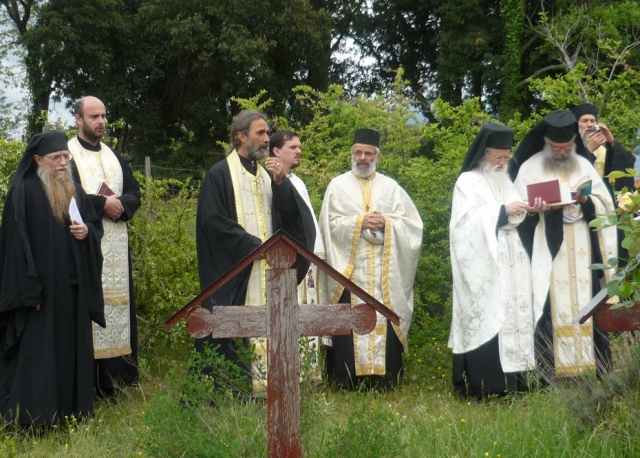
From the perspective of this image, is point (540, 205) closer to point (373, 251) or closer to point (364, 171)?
point (373, 251)

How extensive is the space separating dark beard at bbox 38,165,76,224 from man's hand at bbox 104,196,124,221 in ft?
2.14

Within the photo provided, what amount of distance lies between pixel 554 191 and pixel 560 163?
71 centimetres

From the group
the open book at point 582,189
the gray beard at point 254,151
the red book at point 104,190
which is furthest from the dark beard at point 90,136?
the open book at point 582,189

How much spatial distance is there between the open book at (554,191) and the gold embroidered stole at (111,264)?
3411mm

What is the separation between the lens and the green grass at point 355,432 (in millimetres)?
4559

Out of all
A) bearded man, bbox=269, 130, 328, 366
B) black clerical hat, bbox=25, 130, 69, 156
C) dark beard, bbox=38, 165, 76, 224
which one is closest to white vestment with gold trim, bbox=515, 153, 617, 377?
bearded man, bbox=269, 130, 328, 366

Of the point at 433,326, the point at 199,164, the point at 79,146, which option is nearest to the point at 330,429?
the point at 79,146

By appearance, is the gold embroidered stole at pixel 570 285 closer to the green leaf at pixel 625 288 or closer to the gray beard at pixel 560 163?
the gray beard at pixel 560 163

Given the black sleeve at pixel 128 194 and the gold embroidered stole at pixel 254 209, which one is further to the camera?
the black sleeve at pixel 128 194

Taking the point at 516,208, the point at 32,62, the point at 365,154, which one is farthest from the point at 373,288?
the point at 32,62

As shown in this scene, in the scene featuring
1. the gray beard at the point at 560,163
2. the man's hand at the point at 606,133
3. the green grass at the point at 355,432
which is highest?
the man's hand at the point at 606,133

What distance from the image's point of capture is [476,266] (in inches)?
289

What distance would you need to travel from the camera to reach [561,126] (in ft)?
24.2

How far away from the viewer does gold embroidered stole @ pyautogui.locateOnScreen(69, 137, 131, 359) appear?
24.4 feet
